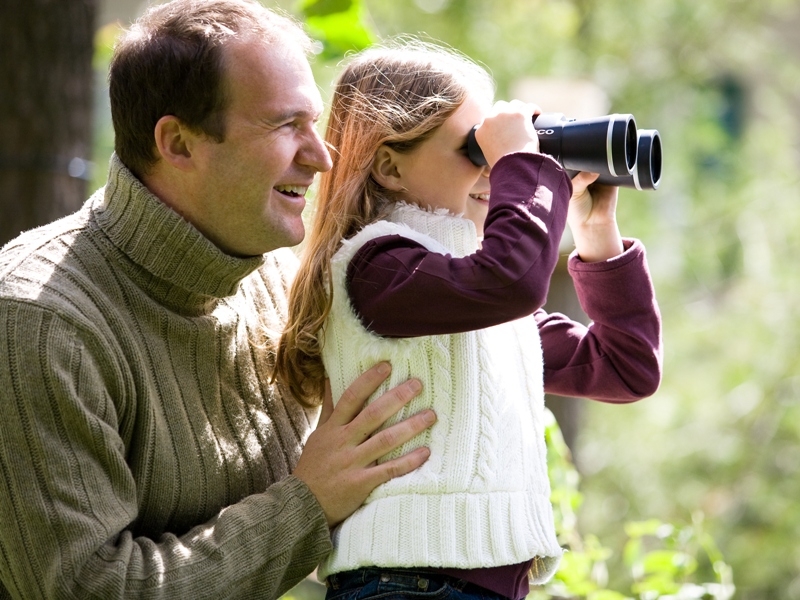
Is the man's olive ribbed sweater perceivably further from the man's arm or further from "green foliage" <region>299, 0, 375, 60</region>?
"green foliage" <region>299, 0, 375, 60</region>

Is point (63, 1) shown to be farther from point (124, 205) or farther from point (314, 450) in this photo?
point (314, 450)

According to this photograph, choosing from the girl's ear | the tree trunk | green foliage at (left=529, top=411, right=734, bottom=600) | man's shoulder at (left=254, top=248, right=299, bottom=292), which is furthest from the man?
the tree trunk

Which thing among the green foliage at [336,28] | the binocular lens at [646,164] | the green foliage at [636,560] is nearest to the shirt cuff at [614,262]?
the binocular lens at [646,164]

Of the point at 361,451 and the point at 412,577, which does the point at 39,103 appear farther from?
the point at 412,577

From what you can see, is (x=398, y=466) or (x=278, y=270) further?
(x=278, y=270)

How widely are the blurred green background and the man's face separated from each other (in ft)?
14.4

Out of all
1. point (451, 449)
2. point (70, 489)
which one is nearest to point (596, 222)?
point (451, 449)

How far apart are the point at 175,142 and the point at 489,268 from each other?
23.7 inches

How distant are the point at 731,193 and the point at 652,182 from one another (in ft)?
18.3

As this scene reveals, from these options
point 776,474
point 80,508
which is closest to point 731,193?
point 776,474

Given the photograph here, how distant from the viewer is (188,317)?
1836 mm

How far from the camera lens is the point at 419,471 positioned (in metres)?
1.76

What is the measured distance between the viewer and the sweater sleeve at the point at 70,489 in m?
1.54

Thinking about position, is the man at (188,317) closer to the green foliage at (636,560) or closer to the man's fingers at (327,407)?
the man's fingers at (327,407)
